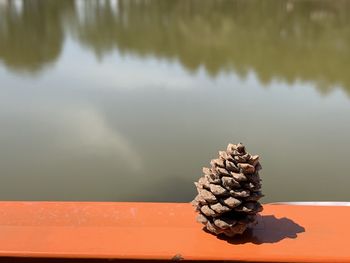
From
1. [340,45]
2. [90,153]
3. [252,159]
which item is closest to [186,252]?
[252,159]

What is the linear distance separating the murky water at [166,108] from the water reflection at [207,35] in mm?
26

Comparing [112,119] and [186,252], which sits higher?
[186,252]

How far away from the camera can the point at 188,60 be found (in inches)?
172

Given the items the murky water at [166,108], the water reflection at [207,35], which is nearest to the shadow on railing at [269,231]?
the murky water at [166,108]

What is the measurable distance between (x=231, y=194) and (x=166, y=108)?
2082 mm

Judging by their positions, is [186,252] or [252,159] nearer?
[186,252]

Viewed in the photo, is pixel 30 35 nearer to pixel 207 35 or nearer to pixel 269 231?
pixel 207 35

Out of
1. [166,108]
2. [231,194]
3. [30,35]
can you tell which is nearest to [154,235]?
[231,194]

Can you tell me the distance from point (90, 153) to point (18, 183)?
1.20 feet

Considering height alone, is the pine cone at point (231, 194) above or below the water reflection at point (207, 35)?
above

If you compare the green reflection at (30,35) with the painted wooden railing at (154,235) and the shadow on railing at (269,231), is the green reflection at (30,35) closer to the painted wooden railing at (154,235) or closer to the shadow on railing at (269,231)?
the painted wooden railing at (154,235)

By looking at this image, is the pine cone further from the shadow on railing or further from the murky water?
the murky water

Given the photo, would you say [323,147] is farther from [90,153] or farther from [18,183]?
[18,183]

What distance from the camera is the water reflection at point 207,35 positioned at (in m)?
4.04
